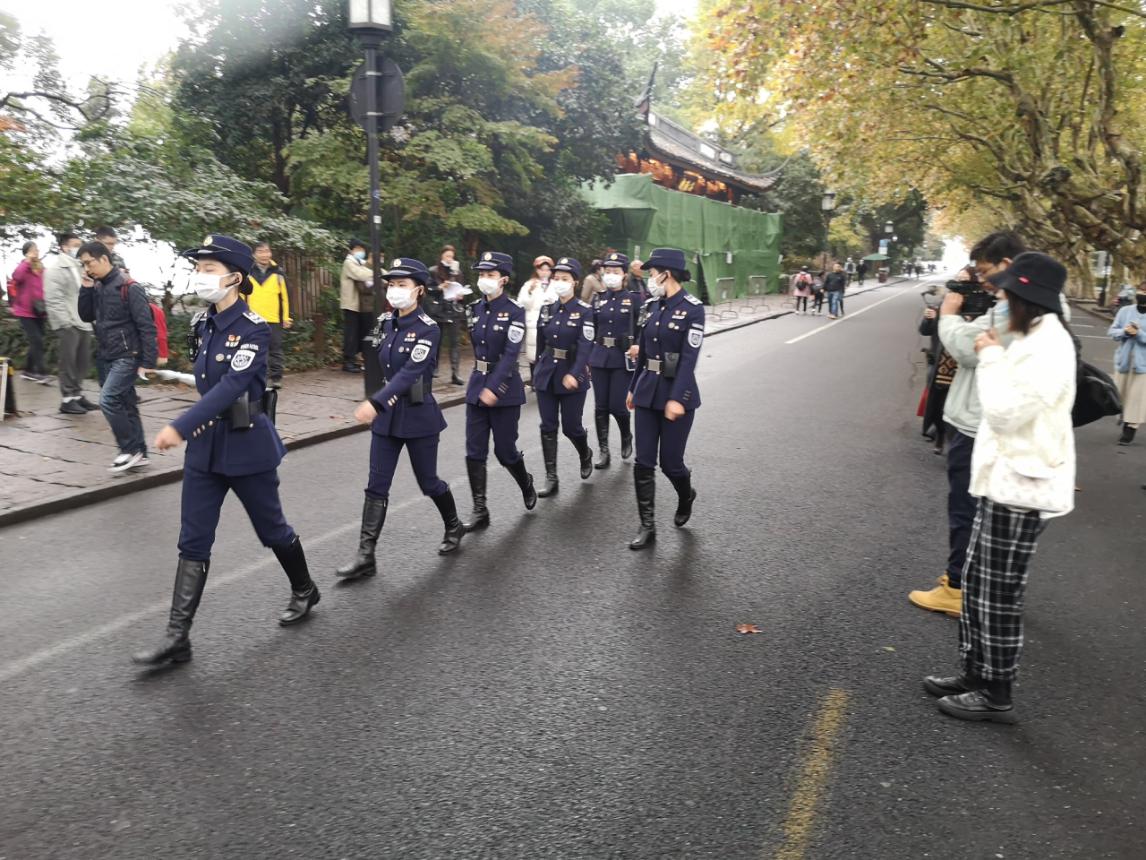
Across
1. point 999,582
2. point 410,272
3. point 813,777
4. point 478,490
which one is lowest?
point 813,777

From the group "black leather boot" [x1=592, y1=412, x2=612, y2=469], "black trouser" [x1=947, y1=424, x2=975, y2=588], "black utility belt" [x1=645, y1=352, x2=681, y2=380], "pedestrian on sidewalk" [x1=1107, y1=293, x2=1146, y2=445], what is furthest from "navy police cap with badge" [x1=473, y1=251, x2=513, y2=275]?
"pedestrian on sidewalk" [x1=1107, y1=293, x2=1146, y2=445]

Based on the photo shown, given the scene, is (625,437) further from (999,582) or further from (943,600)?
(999,582)

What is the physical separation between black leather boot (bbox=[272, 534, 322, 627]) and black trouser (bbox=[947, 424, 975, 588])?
3425 millimetres

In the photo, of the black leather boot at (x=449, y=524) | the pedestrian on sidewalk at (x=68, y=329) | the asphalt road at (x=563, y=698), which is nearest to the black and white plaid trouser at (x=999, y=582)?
the asphalt road at (x=563, y=698)

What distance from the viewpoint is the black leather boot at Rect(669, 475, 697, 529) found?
6242 millimetres

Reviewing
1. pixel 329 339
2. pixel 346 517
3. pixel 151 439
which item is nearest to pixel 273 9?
pixel 329 339

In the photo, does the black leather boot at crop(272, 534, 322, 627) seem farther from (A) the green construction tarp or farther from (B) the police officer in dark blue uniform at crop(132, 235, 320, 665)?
(A) the green construction tarp

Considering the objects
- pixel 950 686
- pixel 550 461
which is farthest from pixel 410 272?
pixel 950 686

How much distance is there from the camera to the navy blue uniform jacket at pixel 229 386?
13.5ft

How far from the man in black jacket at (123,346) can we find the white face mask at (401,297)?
3.22 m

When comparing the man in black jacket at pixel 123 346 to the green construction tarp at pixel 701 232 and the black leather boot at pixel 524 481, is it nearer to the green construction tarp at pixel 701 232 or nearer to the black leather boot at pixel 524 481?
the black leather boot at pixel 524 481

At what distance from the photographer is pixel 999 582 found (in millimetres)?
3729

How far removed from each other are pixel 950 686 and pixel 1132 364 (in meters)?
7.51

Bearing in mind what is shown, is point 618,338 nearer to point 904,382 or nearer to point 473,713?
point 473,713
